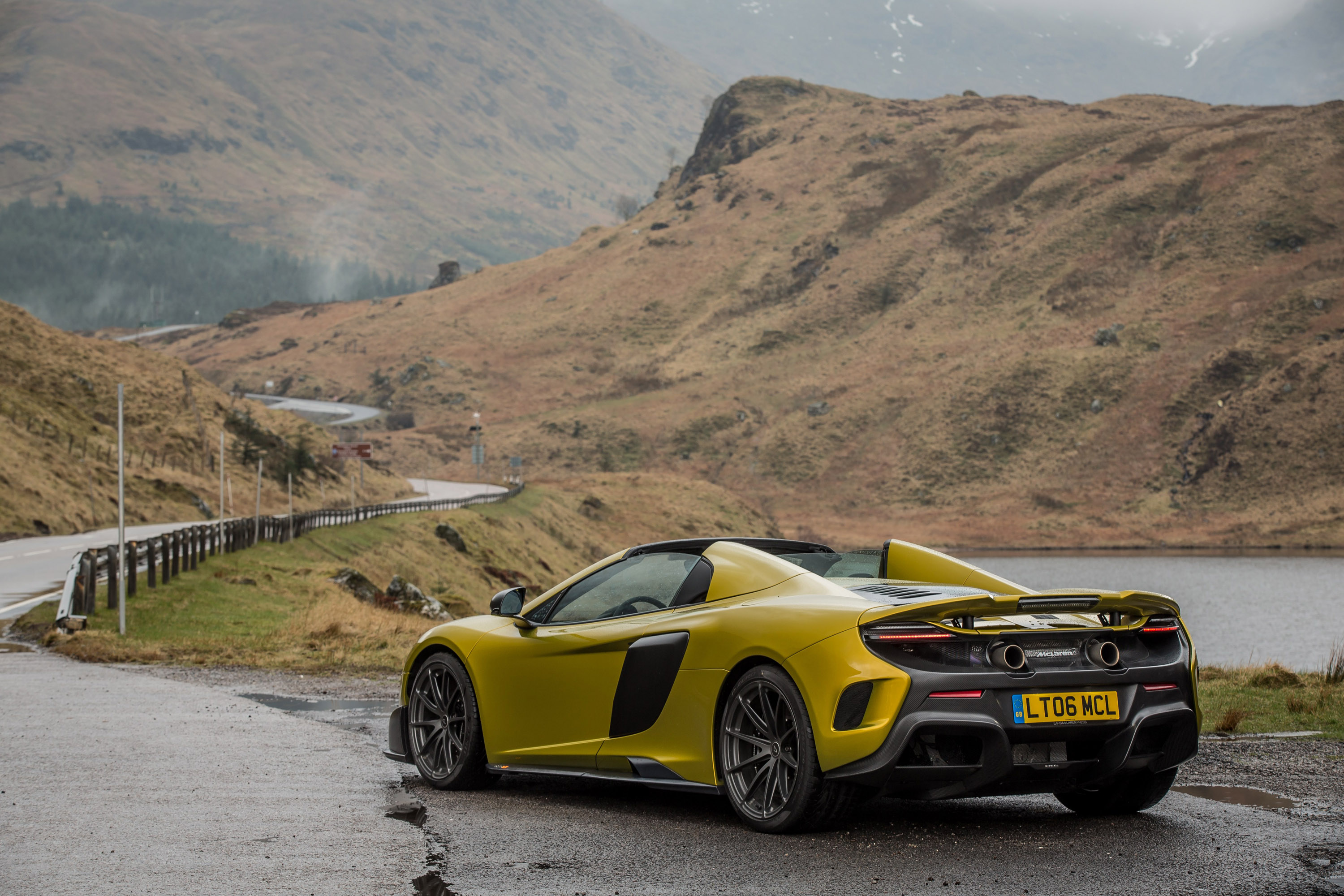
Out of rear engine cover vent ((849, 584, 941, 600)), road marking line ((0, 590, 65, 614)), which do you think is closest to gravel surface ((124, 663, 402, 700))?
road marking line ((0, 590, 65, 614))

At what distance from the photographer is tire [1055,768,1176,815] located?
669 cm

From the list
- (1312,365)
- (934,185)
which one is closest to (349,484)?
(1312,365)

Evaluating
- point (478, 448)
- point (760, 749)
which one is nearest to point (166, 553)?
point (760, 749)

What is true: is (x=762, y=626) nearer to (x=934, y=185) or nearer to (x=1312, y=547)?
(x=1312, y=547)

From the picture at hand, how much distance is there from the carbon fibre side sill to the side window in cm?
89

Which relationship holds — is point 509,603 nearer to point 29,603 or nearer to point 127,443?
point 29,603

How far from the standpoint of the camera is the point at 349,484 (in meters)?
77.8

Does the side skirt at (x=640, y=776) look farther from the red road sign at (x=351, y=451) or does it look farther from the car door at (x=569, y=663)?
the red road sign at (x=351, y=451)

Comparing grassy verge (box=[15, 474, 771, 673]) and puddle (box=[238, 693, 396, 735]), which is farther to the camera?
grassy verge (box=[15, 474, 771, 673])

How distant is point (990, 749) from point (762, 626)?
4.11 ft

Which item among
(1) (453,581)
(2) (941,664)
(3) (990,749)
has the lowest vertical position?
(1) (453,581)

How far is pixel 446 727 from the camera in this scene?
816 centimetres

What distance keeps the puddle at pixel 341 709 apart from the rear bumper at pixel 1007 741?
19.3 feet

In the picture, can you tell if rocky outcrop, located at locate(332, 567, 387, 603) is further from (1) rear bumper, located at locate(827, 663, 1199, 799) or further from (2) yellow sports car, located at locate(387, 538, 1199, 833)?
(1) rear bumper, located at locate(827, 663, 1199, 799)
